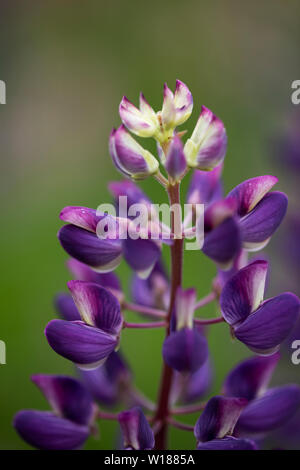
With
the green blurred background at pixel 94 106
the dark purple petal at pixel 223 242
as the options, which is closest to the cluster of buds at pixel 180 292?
the dark purple petal at pixel 223 242

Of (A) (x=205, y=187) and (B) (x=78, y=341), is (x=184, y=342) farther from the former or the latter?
(A) (x=205, y=187)

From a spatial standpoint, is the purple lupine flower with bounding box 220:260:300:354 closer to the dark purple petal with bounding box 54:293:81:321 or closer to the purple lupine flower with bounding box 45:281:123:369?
the purple lupine flower with bounding box 45:281:123:369

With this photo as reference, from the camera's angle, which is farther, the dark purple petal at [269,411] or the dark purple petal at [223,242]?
the dark purple petal at [269,411]

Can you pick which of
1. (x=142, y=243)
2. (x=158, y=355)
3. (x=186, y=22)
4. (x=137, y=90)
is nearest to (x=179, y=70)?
(x=137, y=90)

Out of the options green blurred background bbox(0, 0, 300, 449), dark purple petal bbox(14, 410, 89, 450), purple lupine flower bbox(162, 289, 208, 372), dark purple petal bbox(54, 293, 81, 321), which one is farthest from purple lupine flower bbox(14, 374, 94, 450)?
green blurred background bbox(0, 0, 300, 449)

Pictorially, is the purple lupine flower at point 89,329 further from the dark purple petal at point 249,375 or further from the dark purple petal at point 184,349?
the dark purple petal at point 249,375
